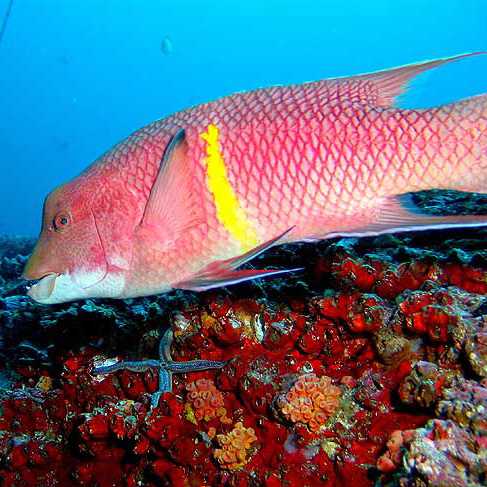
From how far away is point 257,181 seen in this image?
1.69 meters

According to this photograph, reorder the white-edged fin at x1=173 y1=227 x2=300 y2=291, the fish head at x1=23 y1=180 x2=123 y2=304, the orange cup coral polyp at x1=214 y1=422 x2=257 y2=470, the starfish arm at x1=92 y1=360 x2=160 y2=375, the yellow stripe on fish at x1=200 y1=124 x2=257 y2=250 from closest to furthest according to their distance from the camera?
the white-edged fin at x1=173 y1=227 x2=300 y2=291, the yellow stripe on fish at x1=200 y1=124 x2=257 y2=250, the fish head at x1=23 y1=180 x2=123 y2=304, the orange cup coral polyp at x1=214 y1=422 x2=257 y2=470, the starfish arm at x1=92 y1=360 x2=160 y2=375

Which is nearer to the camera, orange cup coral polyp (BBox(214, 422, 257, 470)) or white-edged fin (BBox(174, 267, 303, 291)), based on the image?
white-edged fin (BBox(174, 267, 303, 291))

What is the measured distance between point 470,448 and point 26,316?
14.8ft

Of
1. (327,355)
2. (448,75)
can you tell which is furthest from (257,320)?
(448,75)

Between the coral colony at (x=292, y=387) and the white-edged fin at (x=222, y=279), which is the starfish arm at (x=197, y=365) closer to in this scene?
the coral colony at (x=292, y=387)

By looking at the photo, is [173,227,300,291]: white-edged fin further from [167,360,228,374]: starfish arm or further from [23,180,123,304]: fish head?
[167,360,228,374]: starfish arm

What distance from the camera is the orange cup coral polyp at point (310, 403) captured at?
6.86ft

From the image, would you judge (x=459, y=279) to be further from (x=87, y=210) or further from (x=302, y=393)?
(x=87, y=210)

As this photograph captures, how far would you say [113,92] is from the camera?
494ft

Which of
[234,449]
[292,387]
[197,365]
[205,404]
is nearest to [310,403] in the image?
[292,387]

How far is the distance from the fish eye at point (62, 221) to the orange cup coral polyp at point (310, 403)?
1485mm

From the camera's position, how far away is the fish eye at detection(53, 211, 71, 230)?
1.92 meters

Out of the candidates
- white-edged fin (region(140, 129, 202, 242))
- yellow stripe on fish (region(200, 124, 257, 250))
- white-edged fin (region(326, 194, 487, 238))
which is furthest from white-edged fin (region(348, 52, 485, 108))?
white-edged fin (region(140, 129, 202, 242))

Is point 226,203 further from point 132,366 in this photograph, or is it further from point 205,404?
point 132,366
